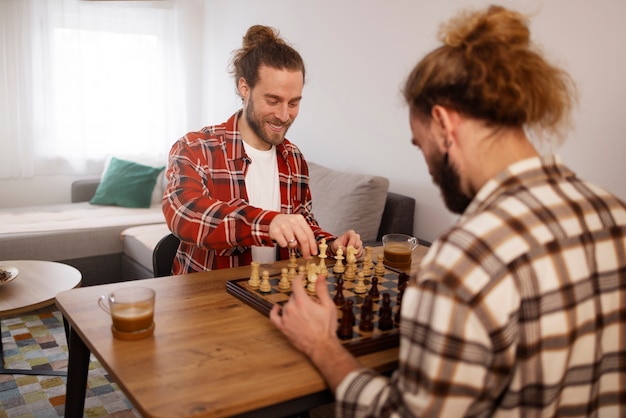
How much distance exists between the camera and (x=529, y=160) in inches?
41.3

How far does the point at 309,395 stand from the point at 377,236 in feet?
7.48

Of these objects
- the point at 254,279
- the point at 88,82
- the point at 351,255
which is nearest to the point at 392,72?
the point at 351,255

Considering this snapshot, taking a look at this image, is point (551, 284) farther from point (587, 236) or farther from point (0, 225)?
point (0, 225)

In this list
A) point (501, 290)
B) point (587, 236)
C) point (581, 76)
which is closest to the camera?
point (501, 290)

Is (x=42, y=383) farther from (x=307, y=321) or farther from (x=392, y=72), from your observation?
(x=392, y=72)

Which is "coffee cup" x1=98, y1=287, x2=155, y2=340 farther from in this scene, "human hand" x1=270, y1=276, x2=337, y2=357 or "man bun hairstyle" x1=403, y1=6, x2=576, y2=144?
"man bun hairstyle" x1=403, y1=6, x2=576, y2=144

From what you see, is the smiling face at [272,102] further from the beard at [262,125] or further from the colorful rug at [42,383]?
the colorful rug at [42,383]

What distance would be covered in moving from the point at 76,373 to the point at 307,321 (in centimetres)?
72

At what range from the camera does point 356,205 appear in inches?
128

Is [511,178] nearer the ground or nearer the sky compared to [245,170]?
nearer the sky

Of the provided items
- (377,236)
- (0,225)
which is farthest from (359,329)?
(0,225)

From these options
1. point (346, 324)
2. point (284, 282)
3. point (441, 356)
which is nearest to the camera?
point (441, 356)

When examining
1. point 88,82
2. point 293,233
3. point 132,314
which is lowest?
point 132,314

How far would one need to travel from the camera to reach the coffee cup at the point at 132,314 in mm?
1255
